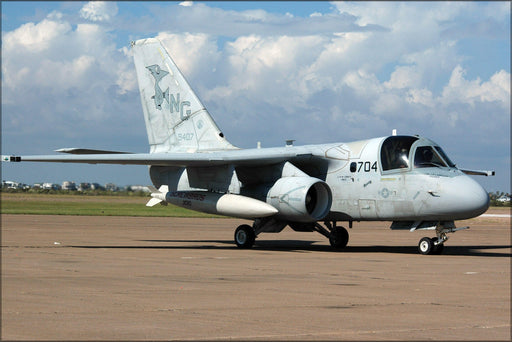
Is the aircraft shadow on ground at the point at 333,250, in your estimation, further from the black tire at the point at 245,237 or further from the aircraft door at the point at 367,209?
the aircraft door at the point at 367,209

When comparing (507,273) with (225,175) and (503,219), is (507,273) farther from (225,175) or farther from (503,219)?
(503,219)

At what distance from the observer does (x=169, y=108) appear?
29078 millimetres

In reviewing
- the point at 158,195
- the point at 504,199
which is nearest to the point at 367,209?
the point at 158,195

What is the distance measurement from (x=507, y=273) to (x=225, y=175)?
1100cm

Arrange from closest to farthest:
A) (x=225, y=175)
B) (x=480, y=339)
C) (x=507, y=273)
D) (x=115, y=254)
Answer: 1. (x=480, y=339)
2. (x=507, y=273)
3. (x=115, y=254)
4. (x=225, y=175)

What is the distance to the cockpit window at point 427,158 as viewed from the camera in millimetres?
21922

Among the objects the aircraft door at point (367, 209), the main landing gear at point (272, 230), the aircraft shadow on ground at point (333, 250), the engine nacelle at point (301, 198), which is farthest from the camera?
the main landing gear at point (272, 230)

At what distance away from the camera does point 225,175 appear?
83.4ft

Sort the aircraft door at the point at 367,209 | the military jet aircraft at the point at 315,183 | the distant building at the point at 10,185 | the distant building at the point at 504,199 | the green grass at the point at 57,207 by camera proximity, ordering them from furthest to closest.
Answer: the distant building at the point at 504,199 < the aircraft door at the point at 367,209 < the military jet aircraft at the point at 315,183 < the green grass at the point at 57,207 < the distant building at the point at 10,185

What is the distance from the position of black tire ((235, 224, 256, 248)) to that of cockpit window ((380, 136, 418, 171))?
16.0ft

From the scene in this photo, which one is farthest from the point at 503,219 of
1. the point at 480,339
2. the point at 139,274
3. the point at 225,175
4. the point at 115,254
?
the point at 480,339

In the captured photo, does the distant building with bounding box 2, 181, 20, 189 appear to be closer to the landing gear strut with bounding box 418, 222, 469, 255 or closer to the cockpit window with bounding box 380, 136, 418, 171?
the cockpit window with bounding box 380, 136, 418, 171

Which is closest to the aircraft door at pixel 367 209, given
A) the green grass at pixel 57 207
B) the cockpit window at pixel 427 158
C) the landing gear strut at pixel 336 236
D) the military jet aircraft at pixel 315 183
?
the military jet aircraft at pixel 315 183

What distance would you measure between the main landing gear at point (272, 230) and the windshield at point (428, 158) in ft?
13.6
